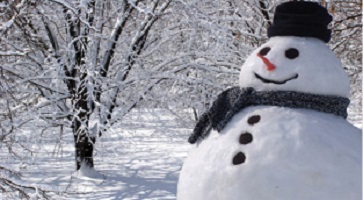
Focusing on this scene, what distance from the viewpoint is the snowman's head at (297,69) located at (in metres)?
2.31

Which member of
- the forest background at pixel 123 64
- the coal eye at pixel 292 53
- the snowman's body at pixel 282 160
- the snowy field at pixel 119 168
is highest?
the coal eye at pixel 292 53

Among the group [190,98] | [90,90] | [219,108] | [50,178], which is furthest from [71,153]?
[219,108]

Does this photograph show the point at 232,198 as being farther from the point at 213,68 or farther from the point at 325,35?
the point at 213,68

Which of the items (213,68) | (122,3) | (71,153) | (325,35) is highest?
(325,35)

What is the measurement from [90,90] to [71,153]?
444cm

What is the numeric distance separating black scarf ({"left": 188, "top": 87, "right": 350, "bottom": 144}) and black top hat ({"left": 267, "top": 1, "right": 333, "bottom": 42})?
1.19ft

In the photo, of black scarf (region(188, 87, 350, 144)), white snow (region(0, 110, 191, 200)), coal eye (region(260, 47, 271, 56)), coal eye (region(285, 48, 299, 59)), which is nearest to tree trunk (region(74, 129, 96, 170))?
white snow (region(0, 110, 191, 200))

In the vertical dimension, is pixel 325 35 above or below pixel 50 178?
above

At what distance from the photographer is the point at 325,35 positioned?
2.51m

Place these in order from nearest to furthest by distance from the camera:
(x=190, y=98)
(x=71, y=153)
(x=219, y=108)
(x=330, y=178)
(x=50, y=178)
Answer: (x=330, y=178)
(x=219, y=108)
(x=50, y=178)
(x=190, y=98)
(x=71, y=153)

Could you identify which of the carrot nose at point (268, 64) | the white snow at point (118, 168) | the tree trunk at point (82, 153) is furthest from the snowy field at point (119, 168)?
the carrot nose at point (268, 64)

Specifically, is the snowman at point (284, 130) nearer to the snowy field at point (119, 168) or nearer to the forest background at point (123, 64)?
the snowy field at point (119, 168)

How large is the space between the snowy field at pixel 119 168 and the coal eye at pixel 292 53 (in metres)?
4.85

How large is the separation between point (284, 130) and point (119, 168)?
24.6 feet
